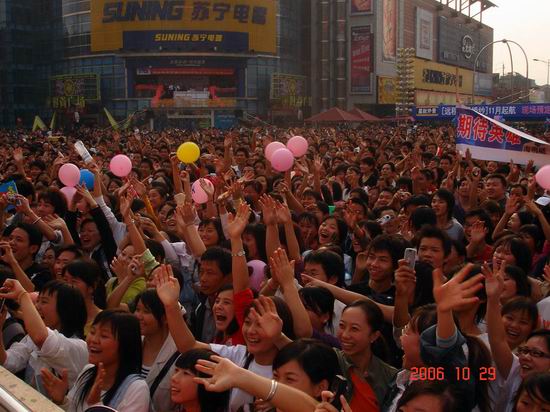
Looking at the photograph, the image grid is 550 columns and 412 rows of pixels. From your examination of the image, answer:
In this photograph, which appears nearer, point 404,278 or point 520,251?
point 404,278

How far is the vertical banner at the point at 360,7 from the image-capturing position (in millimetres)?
52344

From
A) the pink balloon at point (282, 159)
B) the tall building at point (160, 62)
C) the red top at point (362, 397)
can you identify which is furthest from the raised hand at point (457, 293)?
the tall building at point (160, 62)

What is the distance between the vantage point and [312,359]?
266 centimetres

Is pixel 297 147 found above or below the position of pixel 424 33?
below

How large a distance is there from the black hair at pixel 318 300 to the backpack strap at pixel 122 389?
0.97m

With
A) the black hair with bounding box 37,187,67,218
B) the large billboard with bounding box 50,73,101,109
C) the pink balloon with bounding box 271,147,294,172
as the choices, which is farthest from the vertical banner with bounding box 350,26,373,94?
the black hair with bounding box 37,187,67,218

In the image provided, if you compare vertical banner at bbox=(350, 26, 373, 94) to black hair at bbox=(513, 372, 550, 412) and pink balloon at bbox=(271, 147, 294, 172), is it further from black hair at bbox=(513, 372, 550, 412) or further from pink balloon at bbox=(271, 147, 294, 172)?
black hair at bbox=(513, 372, 550, 412)

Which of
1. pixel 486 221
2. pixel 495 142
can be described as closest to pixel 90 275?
pixel 486 221

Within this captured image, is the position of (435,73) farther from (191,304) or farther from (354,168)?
(191,304)

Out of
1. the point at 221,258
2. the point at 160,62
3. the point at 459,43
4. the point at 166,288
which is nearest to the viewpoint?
the point at 166,288

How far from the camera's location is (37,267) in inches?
188

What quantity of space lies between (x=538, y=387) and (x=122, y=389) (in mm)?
1678

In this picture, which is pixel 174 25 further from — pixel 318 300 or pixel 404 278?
pixel 404 278

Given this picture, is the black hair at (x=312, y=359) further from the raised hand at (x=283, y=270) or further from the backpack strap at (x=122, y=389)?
the backpack strap at (x=122, y=389)
